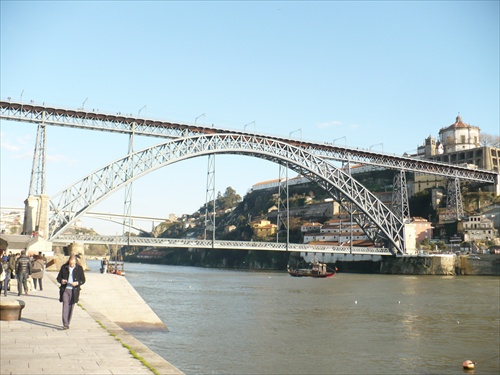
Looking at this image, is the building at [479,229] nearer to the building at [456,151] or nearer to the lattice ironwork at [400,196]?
the lattice ironwork at [400,196]

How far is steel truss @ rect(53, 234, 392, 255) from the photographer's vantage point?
159ft

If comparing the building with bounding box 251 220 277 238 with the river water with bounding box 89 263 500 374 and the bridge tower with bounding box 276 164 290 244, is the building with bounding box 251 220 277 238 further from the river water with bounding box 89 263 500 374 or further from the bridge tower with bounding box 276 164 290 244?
the river water with bounding box 89 263 500 374

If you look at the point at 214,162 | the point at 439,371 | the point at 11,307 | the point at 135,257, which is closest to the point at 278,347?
the point at 439,371

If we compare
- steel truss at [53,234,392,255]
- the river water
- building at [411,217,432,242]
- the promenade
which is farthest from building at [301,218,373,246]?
the promenade

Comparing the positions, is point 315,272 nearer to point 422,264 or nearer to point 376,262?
point 376,262

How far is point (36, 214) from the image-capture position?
40.5 m

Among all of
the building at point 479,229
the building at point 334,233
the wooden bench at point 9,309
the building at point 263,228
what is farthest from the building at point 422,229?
the wooden bench at point 9,309

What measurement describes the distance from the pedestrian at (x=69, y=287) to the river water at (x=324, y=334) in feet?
12.1

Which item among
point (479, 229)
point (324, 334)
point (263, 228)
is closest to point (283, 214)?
point (263, 228)

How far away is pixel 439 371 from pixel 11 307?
411 inches

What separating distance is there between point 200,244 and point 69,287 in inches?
1850

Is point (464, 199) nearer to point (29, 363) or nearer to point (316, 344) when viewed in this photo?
point (316, 344)

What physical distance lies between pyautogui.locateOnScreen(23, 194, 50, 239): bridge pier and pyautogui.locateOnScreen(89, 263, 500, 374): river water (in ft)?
37.5

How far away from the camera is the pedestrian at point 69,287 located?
10.4 m
